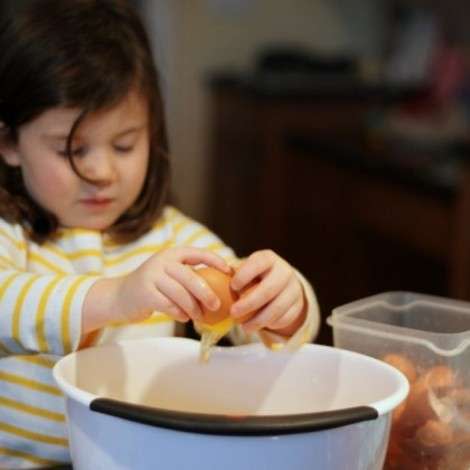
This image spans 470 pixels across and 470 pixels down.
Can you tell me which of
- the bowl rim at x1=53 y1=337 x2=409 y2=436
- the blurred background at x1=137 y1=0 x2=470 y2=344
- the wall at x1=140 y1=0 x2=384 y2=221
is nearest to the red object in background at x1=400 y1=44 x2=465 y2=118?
the blurred background at x1=137 y1=0 x2=470 y2=344

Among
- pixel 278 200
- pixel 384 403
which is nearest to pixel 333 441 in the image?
pixel 384 403

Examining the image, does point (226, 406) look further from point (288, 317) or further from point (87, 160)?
point (87, 160)

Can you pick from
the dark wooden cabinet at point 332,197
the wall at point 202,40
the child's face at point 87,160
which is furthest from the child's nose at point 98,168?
the wall at point 202,40

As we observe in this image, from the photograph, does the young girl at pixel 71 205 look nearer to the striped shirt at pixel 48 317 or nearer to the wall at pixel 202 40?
the striped shirt at pixel 48 317

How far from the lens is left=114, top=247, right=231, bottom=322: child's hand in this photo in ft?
2.11

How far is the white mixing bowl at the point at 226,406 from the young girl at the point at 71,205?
0.11 ft

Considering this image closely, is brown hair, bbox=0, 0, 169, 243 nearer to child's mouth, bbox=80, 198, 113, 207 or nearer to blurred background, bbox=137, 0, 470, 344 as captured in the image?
child's mouth, bbox=80, 198, 113, 207

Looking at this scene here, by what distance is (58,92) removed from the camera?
85 centimetres

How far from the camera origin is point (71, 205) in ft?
2.93

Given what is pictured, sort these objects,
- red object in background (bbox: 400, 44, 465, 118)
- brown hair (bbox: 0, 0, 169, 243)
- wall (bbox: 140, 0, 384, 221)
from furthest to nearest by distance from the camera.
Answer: wall (bbox: 140, 0, 384, 221) < red object in background (bbox: 400, 44, 465, 118) < brown hair (bbox: 0, 0, 169, 243)

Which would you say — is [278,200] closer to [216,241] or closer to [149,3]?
[149,3]

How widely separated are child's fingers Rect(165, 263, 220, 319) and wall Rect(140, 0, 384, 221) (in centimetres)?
277

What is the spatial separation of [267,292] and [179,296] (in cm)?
7

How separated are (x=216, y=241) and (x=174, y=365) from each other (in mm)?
297
